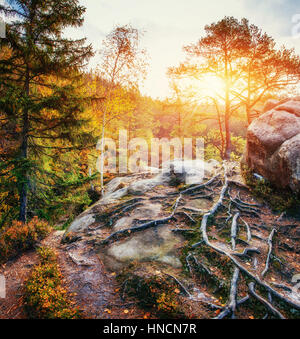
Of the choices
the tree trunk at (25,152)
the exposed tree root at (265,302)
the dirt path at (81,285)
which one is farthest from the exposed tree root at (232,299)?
the tree trunk at (25,152)

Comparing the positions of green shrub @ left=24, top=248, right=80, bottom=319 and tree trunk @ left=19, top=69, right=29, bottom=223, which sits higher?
tree trunk @ left=19, top=69, right=29, bottom=223

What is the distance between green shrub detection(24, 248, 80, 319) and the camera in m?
3.94

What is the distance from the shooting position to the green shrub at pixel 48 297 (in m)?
3.94

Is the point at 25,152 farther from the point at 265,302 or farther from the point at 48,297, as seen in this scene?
the point at 265,302

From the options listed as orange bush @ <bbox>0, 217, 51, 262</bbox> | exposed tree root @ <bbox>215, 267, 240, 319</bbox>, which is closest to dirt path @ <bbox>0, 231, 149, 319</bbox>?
orange bush @ <bbox>0, 217, 51, 262</bbox>

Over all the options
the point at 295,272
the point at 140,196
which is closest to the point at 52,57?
the point at 140,196

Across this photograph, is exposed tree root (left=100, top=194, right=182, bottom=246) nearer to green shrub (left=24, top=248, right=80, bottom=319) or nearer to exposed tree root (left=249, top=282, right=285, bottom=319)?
green shrub (left=24, top=248, right=80, bottom=319)

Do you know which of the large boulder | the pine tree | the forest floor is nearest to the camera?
the forest floor

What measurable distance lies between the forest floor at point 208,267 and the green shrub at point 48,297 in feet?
0.79

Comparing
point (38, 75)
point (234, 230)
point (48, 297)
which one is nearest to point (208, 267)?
point (234, 230)

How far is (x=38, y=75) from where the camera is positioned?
7988 millimetres

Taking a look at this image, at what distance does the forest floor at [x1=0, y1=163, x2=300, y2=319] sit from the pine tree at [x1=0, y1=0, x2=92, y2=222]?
4254 mm

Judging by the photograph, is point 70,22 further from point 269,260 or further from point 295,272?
→ point 295,272

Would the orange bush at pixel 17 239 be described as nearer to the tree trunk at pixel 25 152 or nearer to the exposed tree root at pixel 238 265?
the tree trunk at pixel 25 152
